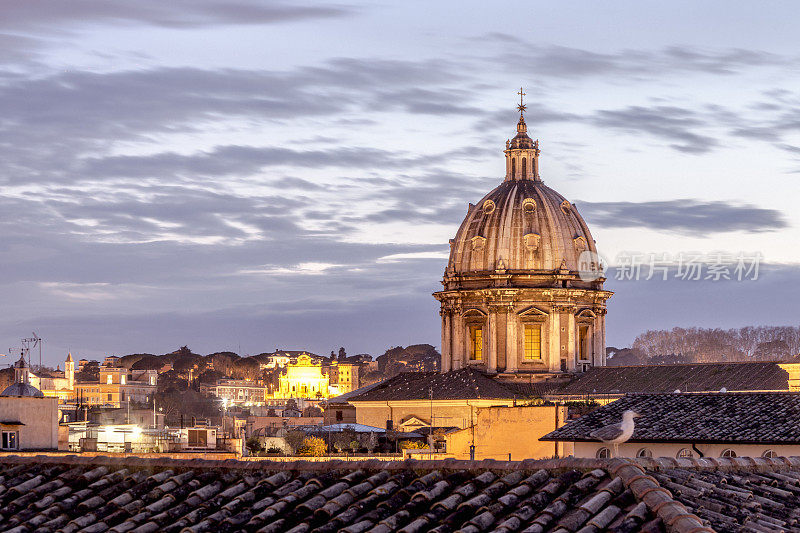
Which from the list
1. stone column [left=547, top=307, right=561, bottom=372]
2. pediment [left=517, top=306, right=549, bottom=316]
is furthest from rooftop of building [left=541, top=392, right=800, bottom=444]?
pediment [left=517, top=306, right=549, bottom=316]

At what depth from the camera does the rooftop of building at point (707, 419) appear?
38.1 metres

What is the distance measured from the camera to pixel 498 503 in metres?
13.3

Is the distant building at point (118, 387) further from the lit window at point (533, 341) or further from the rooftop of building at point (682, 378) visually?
the rooftop of building at point (682, 378)

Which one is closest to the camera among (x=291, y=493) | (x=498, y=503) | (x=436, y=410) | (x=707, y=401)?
(x=498, y=503)

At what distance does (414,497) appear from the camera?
13742 millimetres

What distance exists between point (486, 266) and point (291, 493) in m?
76.6

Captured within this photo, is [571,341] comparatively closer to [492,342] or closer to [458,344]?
[492,342]

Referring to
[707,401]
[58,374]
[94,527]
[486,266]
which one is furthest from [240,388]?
[94,527]

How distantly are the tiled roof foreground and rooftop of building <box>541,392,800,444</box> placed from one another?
22.0 metres

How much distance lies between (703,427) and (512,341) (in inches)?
1956

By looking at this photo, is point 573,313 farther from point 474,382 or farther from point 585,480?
point 585,480

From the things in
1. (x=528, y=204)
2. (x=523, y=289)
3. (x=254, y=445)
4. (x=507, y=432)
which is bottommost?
(x=254, y=445)

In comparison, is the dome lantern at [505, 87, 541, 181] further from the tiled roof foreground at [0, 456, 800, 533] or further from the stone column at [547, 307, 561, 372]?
the tiled roof foreground at [0, 456, 800, 533]

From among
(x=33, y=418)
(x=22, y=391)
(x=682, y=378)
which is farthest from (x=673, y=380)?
(x=33, y=418)
